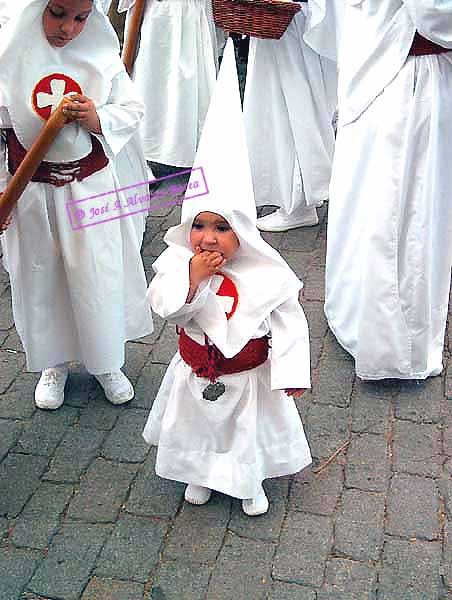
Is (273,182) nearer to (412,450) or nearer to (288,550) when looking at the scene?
(412,450)

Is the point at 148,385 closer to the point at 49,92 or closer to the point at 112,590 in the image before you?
the point at 112,590

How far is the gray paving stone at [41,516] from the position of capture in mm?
2850

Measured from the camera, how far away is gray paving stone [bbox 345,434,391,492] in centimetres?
308

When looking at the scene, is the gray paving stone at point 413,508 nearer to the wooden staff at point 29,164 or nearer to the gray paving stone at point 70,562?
the gray paving stone at point 70,562

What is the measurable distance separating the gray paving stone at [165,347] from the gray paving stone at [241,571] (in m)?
1.21

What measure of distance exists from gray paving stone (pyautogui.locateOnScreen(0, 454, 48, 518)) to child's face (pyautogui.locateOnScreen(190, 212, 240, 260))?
1.21 meters

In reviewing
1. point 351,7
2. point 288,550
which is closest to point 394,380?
point 288,550

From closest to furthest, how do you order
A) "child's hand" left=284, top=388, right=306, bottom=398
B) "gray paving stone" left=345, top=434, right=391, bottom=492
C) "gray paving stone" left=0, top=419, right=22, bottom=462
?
"child's hand" left=284, top=388, right=306, bottom=398
"gray paving stone" left=345, top=434, right=391, bottom=492
"gray paving stone" left=0, top=419, right=22, bottom=462

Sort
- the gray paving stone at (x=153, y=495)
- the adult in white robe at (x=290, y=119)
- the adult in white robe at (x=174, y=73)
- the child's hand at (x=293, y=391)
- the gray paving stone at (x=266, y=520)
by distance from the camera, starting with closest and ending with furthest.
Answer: the child's hand at (x=293, y=391) < the gray paving stone at (x=266, y=520) < the gray paving stone at (x=153, y=495) < the adult in white robe at (x=290, y=119) < the adult in white robe at (x=174, y=73)

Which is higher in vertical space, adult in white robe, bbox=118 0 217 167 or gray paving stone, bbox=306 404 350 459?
adult in white robe, bbox=118 0 217 167

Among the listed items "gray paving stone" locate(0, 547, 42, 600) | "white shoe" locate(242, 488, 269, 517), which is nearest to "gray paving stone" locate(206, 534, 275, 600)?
"white shoe" locate(242, 488, 269, 517)

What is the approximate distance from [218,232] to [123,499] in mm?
1107

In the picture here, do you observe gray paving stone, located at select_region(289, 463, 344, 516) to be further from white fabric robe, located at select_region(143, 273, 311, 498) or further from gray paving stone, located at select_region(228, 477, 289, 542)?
white fabric robe, located at select_region(143, 273, 311, 498)

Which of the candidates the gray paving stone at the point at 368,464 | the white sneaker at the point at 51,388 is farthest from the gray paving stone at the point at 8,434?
the gray paving stone at the point at 368,464
